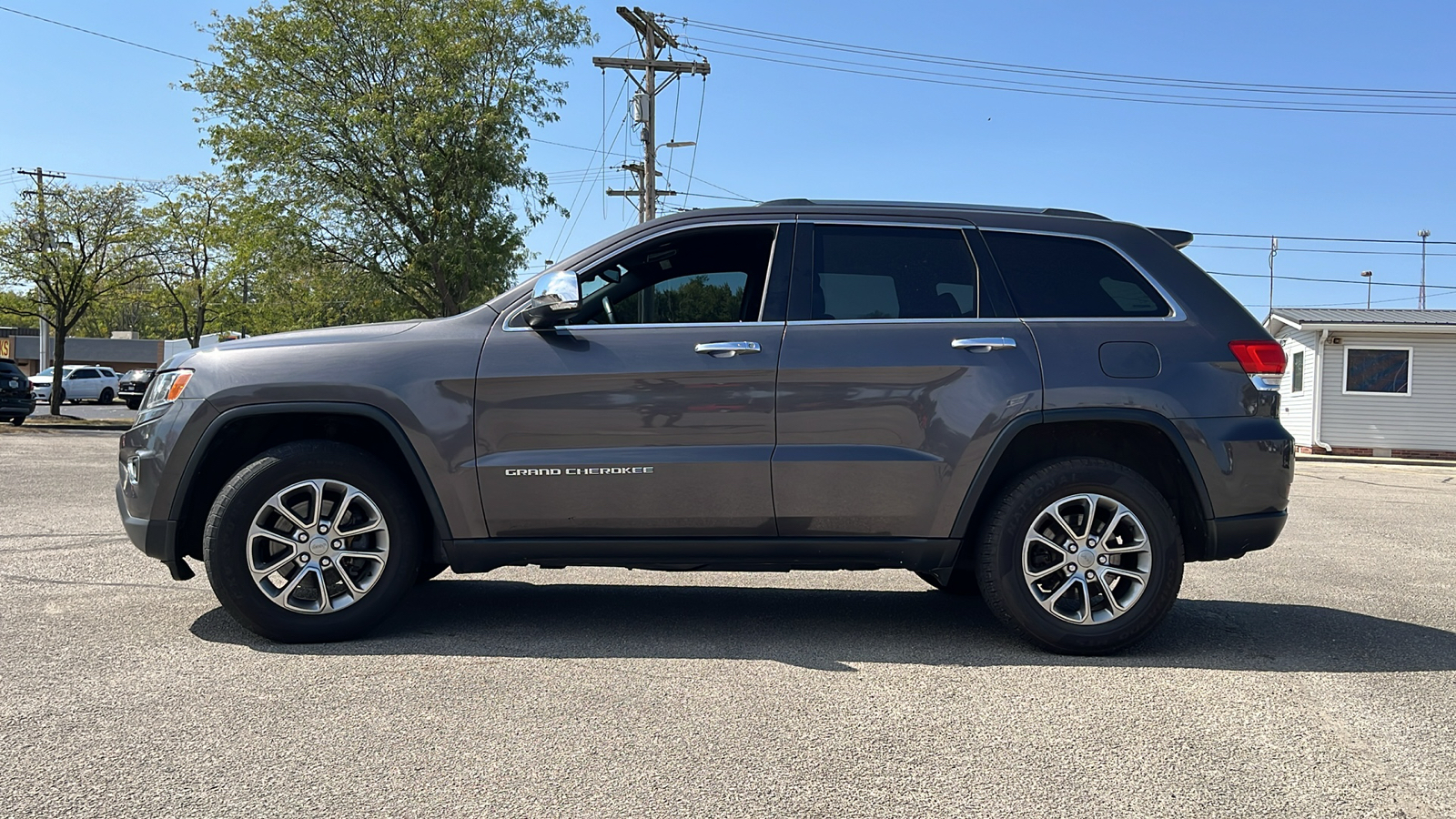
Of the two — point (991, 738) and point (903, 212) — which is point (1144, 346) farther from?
point (991, 738)

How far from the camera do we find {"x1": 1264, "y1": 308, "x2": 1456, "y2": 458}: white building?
24.6 metres

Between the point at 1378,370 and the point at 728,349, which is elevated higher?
the point at 1378,370

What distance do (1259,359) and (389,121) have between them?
76.5 feet

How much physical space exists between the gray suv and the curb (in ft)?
65.7

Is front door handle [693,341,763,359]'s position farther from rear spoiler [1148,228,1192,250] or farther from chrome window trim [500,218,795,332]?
rear spoiler [1148,228,1192,250]

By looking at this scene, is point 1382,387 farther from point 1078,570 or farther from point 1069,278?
point 1078,570

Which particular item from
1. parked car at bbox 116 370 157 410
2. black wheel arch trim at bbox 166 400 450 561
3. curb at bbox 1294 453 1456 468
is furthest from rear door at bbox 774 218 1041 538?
parked car at bbox 116 370 157 410

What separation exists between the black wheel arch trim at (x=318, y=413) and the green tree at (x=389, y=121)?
21.8 m

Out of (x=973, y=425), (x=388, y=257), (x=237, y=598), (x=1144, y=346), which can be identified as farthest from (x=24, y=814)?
(x=388, y=257)

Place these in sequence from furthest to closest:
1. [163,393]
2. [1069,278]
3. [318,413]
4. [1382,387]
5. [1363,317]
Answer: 1. [1363,317]
2. [1382,387]
3. [1069,278]
4. [163,393]
5. [318,413]

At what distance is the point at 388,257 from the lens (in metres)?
27.4

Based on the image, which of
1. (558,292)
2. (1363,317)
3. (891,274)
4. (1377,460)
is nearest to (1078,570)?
(891,274)

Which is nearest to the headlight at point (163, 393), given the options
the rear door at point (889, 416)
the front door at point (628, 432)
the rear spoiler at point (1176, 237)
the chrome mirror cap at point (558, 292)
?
the front door at point (628, 432)

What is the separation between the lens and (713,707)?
3828mm
